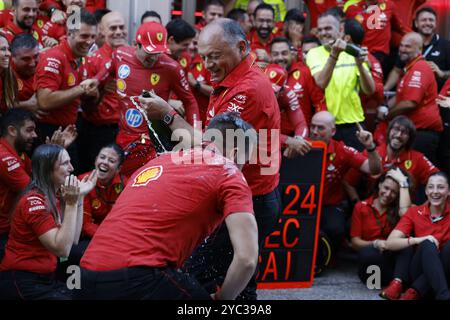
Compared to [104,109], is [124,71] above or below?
above

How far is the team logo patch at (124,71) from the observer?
7324mm

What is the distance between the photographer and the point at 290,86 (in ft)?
27.2

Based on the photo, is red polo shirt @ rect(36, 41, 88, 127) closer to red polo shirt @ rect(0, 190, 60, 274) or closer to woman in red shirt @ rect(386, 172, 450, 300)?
red polo shirt @ rect(0, 190, 60, 274)

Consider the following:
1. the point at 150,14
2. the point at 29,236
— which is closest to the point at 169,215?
the point at 29,236

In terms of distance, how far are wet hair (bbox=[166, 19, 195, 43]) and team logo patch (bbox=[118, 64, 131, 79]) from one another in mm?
846

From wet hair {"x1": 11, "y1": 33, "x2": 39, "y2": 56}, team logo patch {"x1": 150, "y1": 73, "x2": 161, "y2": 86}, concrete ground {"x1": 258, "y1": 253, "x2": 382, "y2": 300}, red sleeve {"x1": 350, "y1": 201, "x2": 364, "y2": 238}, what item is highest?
wet hair {"x1": 11, "y1": 33, "x2": 39, "y2": 56}

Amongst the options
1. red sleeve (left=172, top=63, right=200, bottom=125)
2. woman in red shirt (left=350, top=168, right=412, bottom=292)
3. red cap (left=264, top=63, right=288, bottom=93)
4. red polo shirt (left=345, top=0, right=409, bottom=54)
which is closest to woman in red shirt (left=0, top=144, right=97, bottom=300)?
red sleeve (left=172, top=63, right=200, bottom=125)

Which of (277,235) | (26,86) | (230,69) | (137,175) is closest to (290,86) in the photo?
(277,235)

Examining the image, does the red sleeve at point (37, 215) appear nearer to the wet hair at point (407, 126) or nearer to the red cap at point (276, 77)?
the red cap at point (276, 77)

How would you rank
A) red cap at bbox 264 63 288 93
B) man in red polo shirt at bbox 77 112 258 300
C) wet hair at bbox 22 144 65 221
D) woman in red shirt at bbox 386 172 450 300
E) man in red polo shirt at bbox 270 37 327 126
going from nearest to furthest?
man in red polo shirt at bbox 77 112 258 300, wet hair at bbox 22 144 65 221, woman in red shirt at bbox 386 172 450 300, red cap at bbox 264 63 288 93, man in red polo shirt at bbox 270 37 327 126

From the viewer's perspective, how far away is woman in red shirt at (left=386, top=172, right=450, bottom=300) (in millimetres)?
7137

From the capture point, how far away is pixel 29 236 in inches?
235

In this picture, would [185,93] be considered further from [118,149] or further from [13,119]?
[13,119]

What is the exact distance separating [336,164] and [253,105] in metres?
3.05
